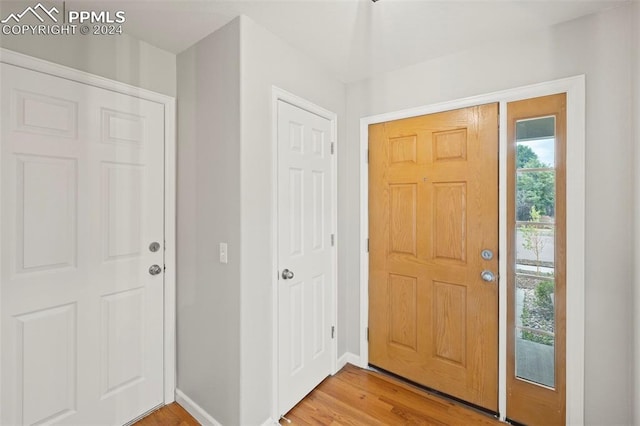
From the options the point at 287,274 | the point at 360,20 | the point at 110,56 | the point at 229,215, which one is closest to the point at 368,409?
the point at 287,274

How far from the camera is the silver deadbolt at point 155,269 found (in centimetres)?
188

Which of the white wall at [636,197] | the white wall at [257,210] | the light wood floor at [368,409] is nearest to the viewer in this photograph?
the white wall at [636,197]

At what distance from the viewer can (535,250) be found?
1.76m

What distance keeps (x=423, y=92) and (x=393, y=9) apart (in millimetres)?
700

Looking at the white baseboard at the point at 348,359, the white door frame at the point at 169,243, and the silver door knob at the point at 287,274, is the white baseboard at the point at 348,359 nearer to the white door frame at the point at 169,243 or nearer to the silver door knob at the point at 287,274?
the silver door knob at the point at 287,274

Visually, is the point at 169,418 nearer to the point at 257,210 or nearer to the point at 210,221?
the point at 210,221

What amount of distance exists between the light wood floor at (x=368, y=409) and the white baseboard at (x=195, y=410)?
29 millimetres

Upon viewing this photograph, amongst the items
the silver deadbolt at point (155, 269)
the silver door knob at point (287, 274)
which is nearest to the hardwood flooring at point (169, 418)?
the silver deadbolt at point (155, 269)

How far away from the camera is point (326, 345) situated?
226cm

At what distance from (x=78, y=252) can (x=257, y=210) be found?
1003 millimetres

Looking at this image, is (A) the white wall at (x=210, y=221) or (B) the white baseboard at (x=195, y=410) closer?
(A) the white wall at (x=210, y=221)

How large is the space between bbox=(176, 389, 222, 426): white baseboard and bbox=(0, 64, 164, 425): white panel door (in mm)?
124

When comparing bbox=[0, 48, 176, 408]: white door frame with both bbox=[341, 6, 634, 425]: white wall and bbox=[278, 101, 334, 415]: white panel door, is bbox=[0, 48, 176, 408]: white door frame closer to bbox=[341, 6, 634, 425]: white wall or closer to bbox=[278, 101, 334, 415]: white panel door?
bbox=[278, 101, 334, 415]: white panel door

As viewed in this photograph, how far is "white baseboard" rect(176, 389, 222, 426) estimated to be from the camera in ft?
5.71
